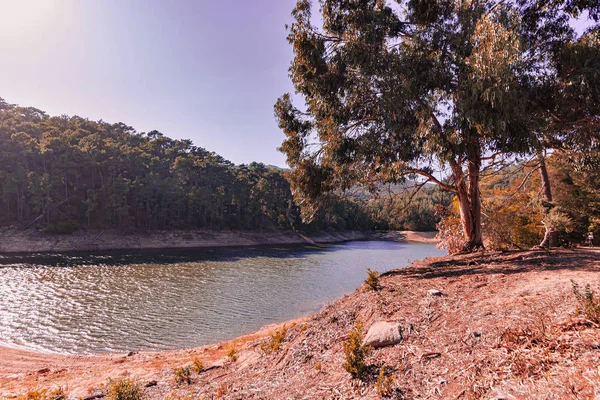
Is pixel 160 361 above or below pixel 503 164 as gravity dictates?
below

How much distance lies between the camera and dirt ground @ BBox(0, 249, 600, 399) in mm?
2844

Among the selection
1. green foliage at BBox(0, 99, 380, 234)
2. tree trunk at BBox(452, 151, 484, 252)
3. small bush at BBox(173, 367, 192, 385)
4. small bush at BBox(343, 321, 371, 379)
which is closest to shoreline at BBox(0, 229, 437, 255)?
green foliage at BBox(0, 99, 380, 234)

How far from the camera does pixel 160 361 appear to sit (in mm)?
8883

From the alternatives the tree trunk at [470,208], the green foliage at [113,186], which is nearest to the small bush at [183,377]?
the tree trunk at [470,208]

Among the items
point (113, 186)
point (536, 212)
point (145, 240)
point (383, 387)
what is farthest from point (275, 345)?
point (113, 186)

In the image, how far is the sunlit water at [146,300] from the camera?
1245 cm

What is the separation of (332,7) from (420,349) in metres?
11.8

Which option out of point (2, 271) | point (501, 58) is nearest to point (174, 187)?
point (2, 271)

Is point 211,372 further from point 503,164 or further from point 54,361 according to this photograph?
point 503,164

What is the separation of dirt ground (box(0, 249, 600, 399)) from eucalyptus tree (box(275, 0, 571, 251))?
3.89 meters

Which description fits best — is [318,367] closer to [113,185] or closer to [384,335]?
[384,335]

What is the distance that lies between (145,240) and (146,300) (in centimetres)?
3437

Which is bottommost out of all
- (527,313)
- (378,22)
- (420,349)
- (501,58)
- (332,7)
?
(420,349)

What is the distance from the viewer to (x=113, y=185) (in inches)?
1930
